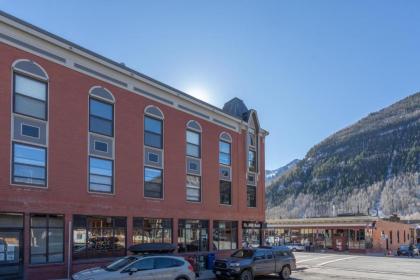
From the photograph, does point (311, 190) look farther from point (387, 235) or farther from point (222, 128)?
→ point (222, 128)

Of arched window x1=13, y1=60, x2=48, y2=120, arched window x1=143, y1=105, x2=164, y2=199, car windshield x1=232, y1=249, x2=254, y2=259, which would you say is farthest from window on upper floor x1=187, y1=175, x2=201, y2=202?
arched window x1=13, y1=60, x2=48, y2=120

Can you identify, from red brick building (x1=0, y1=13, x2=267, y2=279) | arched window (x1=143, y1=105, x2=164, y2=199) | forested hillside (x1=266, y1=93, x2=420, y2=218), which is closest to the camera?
red brick building (x1=0, y1=13, x2=267, y2=279)

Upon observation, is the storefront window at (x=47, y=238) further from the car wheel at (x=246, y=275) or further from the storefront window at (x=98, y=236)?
the car wheel at (x=246, y=275)

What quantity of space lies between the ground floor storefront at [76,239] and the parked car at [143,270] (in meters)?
4.20

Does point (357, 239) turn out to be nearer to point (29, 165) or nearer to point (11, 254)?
point (29, 165)

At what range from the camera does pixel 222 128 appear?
3703 centimetres

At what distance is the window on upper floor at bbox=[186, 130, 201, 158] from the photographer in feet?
109

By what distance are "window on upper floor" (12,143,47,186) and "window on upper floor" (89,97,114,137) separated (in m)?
3.44

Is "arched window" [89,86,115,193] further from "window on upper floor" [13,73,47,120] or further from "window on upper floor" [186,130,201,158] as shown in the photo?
"window on upper floor" [186,130,201,158]

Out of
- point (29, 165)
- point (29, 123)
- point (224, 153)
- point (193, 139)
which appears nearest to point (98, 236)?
point (29, 165)

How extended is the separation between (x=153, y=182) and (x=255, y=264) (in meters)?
7.68

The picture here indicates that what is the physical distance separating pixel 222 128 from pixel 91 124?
13227 mm

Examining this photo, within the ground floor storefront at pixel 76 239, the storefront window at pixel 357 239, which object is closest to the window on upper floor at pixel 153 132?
the ground floor storefront at pixel 76 239

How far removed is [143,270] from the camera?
1875 centimetres
